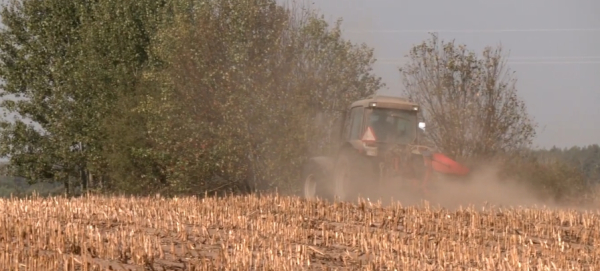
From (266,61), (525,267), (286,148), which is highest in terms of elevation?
(266,61)

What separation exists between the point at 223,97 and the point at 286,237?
1709cm

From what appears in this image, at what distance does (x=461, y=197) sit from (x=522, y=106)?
12.7 meters

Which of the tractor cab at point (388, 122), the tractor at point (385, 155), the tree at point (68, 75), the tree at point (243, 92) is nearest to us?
the tractor at point (385, 155)

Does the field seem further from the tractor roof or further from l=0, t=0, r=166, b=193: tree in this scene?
l=0, t=0, r=166, b=193: tree

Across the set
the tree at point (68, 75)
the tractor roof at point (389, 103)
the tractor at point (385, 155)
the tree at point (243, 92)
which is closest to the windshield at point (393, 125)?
the tractor at point (385, 155)

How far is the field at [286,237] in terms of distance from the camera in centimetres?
1042

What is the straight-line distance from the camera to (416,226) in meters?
14.6

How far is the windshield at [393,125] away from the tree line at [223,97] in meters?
5.04

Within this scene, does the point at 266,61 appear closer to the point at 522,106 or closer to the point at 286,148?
the point at 286,148

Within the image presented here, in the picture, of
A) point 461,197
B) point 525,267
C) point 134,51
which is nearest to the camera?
point 525,267

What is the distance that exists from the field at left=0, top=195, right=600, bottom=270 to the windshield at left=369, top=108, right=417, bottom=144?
2.61m

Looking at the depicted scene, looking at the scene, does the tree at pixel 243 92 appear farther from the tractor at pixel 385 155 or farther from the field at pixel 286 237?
the field at pixel 286 237

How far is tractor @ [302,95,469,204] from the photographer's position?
1923 centimetres

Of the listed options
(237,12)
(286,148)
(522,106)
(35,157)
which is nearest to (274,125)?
(286,148)
